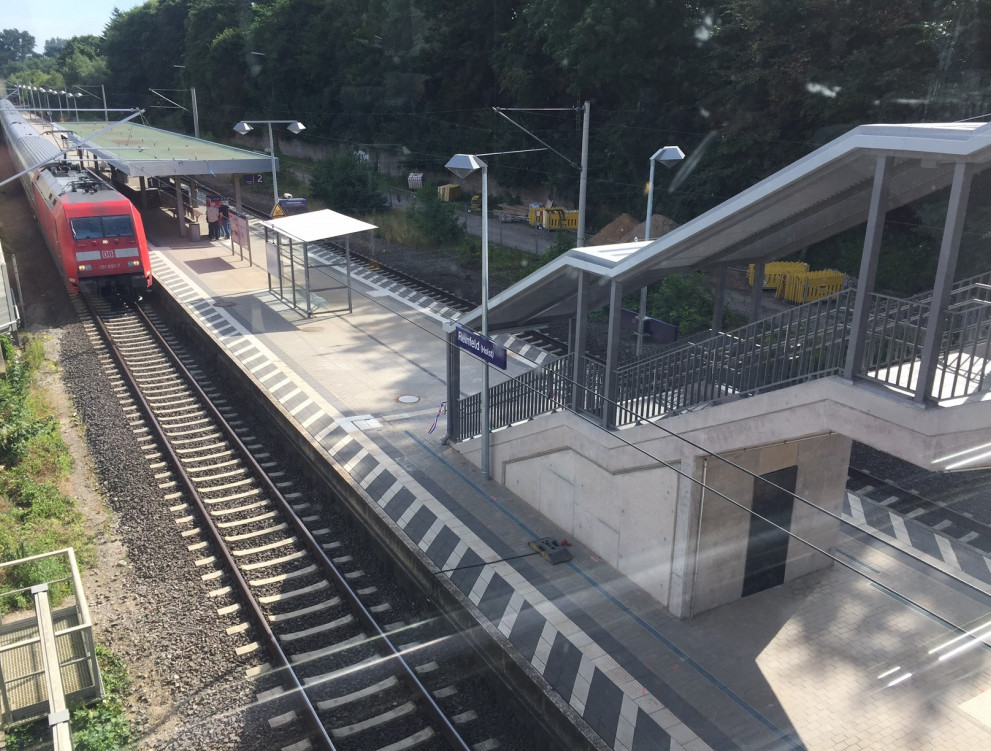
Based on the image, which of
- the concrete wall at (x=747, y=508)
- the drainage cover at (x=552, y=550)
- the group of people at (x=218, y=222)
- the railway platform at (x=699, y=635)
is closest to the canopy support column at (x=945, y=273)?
the railway platform at (x=699, y=635)

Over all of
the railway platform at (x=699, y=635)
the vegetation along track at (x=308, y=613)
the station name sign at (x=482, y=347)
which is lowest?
the vegetation along track at (x=308, y=613)

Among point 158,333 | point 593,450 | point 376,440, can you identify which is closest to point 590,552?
point 593,450

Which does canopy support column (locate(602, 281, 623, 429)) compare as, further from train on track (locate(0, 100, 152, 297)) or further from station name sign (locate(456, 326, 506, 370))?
train on track (locate(0, 100, 152, 297))

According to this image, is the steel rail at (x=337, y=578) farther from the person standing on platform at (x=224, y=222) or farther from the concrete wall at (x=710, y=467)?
the person standing on platform at (x=224, y=222)

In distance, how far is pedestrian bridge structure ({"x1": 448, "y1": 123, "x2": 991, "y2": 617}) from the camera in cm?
684

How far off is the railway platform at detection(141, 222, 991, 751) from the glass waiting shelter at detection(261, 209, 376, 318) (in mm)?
8233

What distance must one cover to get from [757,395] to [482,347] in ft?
16.1

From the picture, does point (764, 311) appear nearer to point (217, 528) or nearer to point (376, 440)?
point (376, 440)

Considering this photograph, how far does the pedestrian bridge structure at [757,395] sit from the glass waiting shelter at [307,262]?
10.6 metres

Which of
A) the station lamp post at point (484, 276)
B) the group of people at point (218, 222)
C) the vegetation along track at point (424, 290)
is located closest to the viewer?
the station lamp post at point (484, 276)

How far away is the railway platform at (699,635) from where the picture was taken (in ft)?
26.9

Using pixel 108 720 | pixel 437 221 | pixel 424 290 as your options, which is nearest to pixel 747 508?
pixel 108 720

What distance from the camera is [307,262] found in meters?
22.2

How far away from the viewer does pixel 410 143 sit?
55406 millimetres
